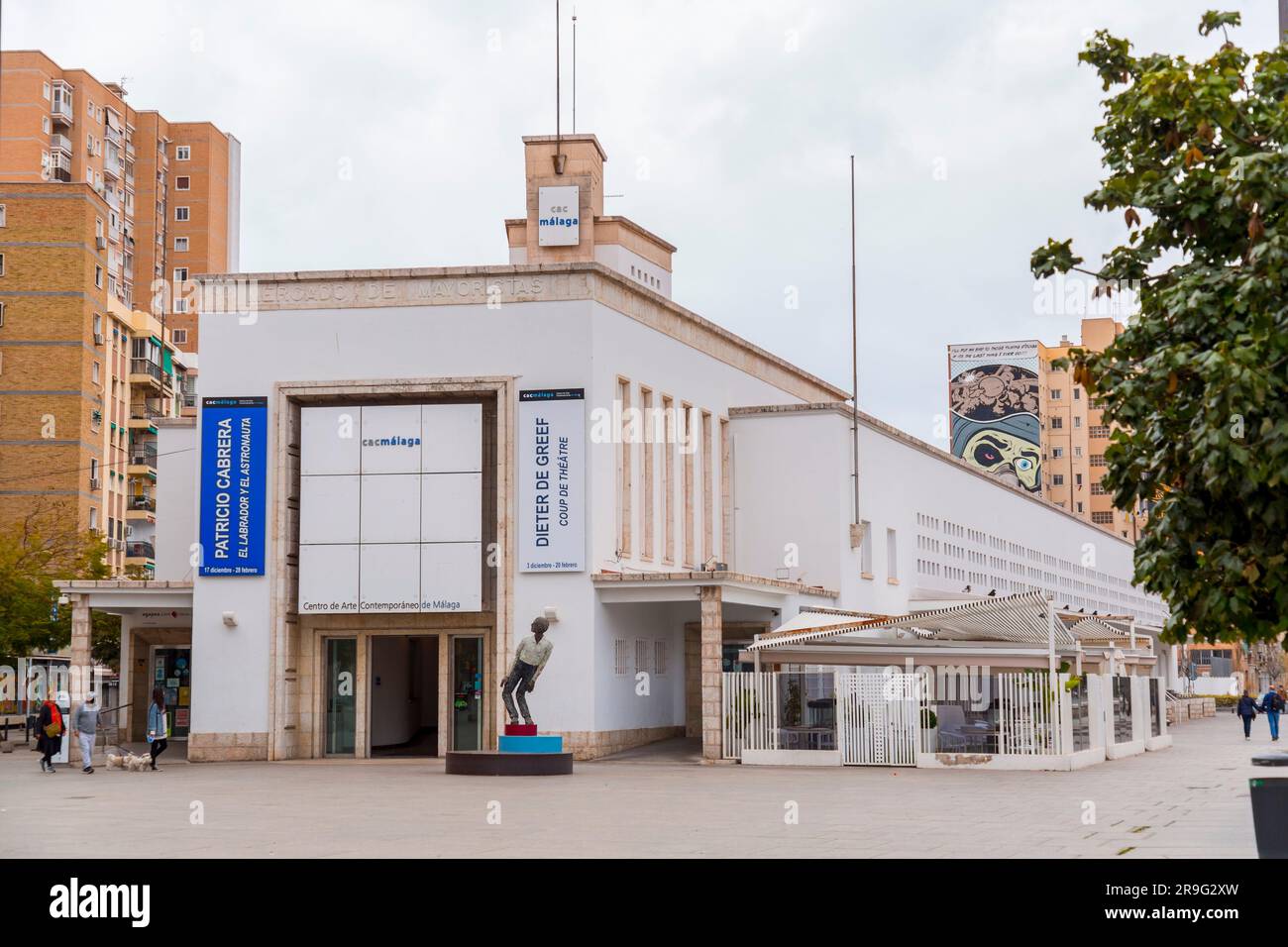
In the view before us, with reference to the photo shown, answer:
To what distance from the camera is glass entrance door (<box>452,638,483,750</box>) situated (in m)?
33.0

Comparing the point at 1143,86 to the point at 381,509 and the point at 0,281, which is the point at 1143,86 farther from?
the point at 0,281

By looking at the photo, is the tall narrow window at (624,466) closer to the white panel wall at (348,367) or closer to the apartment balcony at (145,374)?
the white panel wall at (348,367)

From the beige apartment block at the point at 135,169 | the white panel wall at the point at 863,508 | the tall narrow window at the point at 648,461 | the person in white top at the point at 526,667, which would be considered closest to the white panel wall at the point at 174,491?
the tall narrow window at the point at 648,461

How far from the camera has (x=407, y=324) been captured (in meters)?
33.0

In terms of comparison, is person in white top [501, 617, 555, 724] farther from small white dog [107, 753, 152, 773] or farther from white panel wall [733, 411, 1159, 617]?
white panel wall [733, 411, 1159, 617]

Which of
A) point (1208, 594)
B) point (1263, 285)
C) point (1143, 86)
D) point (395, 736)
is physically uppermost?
point (1143, 86)

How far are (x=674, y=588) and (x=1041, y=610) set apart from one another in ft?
23.0

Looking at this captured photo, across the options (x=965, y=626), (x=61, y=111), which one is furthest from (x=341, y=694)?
(x=61, y=111)

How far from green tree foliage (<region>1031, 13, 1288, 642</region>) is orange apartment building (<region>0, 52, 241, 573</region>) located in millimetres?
53767

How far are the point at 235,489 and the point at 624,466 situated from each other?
7.93m

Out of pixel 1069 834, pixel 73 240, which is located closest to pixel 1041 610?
pixel 1069 834

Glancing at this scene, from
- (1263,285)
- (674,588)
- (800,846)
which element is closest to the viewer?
(1263,285)

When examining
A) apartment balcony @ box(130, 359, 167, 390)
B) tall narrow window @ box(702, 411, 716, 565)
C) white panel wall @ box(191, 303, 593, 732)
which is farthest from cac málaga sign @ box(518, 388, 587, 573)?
apartment balcony @ box(130, 359, 167, 390)

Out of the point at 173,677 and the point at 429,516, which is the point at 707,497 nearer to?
the point at 429,516
